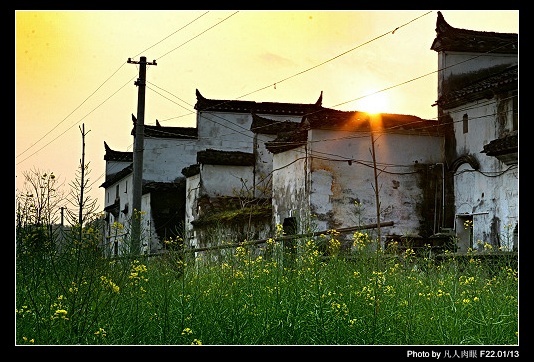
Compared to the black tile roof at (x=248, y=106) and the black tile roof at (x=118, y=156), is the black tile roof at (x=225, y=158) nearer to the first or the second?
the black tile roof at (x=248, y=106)

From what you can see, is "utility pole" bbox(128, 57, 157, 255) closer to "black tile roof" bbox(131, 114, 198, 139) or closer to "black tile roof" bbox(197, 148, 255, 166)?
"black tile roof" bbox(197, 148, 255, 166)

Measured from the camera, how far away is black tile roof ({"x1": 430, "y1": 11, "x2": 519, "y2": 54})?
659 inches

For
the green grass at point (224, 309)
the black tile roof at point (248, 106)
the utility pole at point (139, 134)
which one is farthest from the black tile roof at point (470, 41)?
the green grass at point (224, 309)

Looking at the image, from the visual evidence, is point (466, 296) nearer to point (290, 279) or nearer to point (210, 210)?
point (290, 279)

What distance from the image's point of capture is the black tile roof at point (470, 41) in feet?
55.0

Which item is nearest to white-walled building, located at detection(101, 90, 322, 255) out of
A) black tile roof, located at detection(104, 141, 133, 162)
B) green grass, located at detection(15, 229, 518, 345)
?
black tile roof, located at detection(104, 141, 133, 162)

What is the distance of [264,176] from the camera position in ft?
68.7

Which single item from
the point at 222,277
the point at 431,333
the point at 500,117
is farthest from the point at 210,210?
the point at 431,333

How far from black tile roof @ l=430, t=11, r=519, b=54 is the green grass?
10.7 m

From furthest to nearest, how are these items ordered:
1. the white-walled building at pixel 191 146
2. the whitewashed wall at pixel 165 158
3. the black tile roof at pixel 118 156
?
the black tile roof at pixel 118 156 → the whitewashed wall at pixel 165 158 → the white-walled building at pixel 191 146

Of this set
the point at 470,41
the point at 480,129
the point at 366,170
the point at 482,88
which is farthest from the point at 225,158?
the point at 482,88

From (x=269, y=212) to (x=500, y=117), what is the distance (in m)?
6.07

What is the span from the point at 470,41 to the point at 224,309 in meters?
12.6

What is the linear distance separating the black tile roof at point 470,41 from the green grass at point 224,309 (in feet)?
35.0
